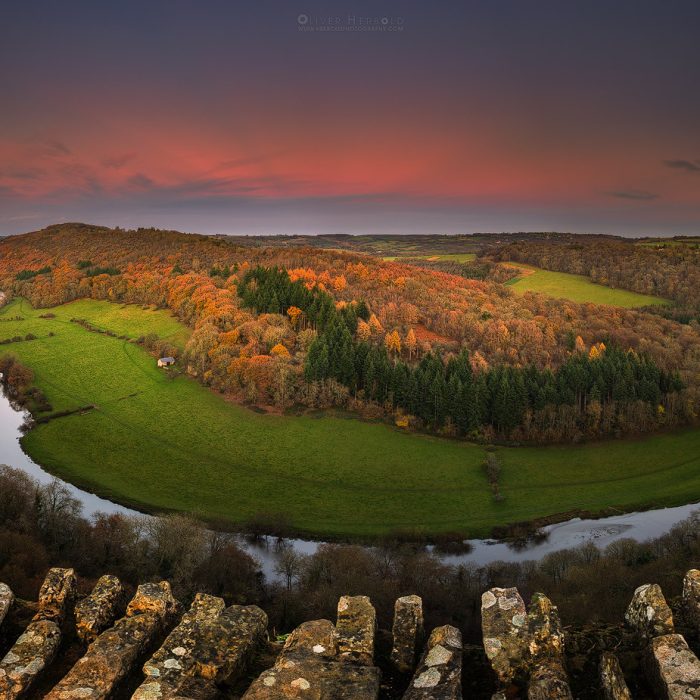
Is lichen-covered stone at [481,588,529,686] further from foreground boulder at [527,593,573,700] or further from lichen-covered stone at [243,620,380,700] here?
lichen-covered stone at [243,620,380,700]

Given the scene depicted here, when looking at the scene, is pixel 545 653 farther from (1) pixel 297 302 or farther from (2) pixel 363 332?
(1) pixel 297 302

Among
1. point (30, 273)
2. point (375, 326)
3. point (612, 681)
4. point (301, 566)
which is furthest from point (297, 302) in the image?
point (30, 273)

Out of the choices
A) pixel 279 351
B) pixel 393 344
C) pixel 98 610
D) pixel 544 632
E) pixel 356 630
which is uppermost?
pixel 544 632

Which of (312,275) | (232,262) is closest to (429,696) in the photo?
(312,275)

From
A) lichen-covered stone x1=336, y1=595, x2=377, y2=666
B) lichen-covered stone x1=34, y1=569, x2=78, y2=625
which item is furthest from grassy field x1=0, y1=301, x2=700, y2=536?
lichen-covered stone x1=336, y1=595, x2=377, y2=666

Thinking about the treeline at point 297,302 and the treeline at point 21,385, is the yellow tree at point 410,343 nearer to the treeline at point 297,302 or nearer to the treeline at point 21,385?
the treeline at point 297,302

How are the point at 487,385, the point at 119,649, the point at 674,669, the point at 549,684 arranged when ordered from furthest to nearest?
the point at 487,385 → the point at 119,649 → the point at 549,684 → the point at 674,669
